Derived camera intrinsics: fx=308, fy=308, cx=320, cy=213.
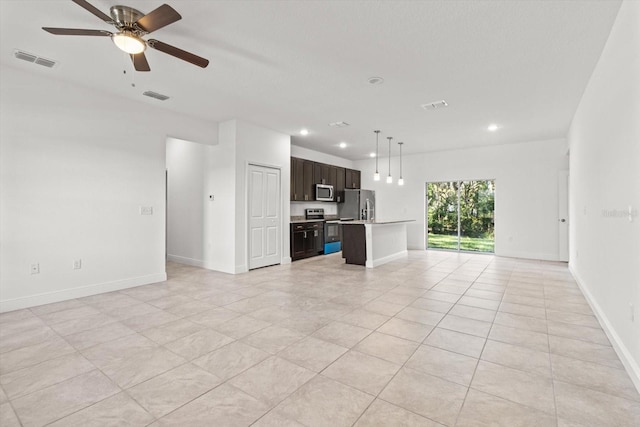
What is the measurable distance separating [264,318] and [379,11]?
310cm

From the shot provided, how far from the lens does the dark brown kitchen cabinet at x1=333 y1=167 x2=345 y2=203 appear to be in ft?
29.0

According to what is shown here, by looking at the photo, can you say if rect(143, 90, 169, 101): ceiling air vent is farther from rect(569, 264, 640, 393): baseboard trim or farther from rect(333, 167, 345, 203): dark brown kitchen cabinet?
rect(569, 264, 640, 393): baseboard trim

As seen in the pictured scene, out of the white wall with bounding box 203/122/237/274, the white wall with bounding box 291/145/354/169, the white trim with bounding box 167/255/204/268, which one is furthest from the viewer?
the white wall with bounding box 291/145/354/169

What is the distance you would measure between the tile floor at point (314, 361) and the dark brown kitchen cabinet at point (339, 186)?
4778mm

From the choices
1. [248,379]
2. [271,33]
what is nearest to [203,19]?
[271,33]

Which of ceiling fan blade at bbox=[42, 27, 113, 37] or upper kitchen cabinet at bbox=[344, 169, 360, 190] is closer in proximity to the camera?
ceiling fan blade at bbox=[42, 27, 113, 37]

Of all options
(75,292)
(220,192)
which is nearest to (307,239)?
(220,192)

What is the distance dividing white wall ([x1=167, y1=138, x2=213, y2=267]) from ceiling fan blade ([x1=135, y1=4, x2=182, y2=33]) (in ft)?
12.1

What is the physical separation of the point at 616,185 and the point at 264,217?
510 cm

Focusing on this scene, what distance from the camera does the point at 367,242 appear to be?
621cm

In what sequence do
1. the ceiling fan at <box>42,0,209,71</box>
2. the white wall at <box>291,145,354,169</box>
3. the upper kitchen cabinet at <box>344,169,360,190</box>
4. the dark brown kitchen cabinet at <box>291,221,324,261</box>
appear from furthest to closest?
the upper kitchen cabinet at <box>344,169,360,190</box>, the white wall at <box>291,145,354,169</box>, the dark brown kitchen cabinet at <box>291,221,324,261</box>, the ceiling fan at <box>42,0,209,71</box>

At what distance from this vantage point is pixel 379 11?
2.52m

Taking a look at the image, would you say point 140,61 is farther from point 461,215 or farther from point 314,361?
point 461,215

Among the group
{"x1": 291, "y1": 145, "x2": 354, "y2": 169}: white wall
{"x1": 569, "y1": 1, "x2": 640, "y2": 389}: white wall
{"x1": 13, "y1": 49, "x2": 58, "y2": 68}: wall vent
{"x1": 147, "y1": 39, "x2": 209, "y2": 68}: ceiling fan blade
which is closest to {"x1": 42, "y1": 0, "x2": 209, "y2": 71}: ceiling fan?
{"x1": 147, "y1": 39, "x2": 209, "y2": 68}: ceiling fan blade
